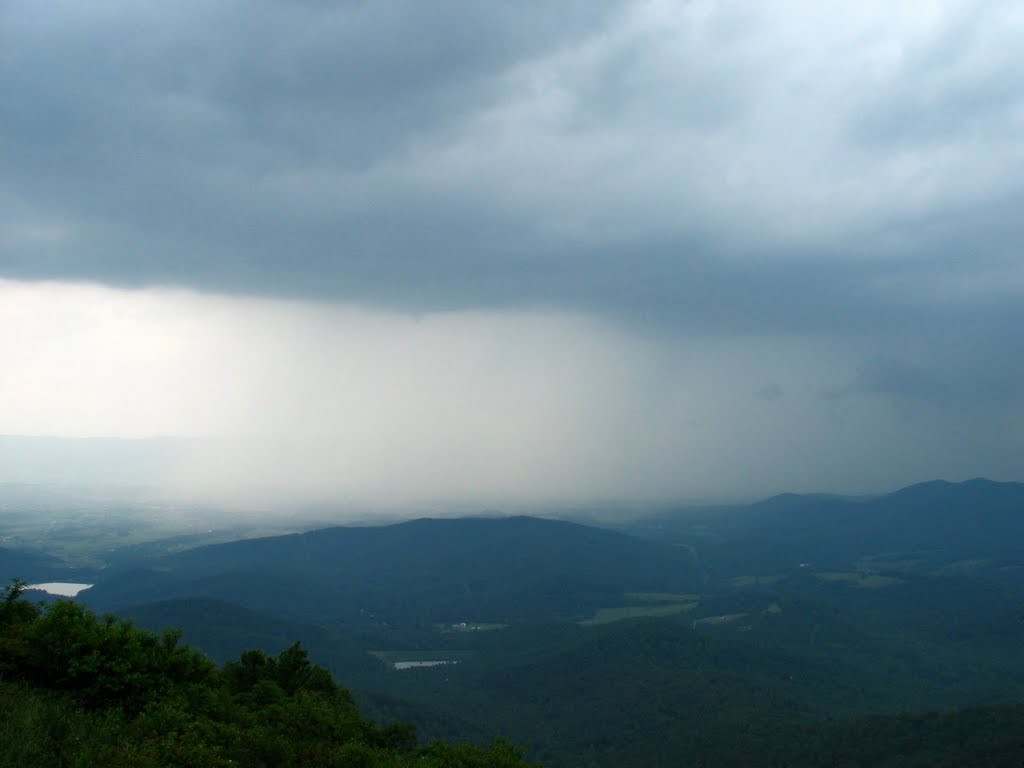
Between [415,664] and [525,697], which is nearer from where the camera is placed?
[525,697]

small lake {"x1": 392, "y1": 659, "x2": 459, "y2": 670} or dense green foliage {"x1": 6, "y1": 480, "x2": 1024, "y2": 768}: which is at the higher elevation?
dense green foliage {"x1": 6, "y1": 480, "x2": 1024, "y2": 768}

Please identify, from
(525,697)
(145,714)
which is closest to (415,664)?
(525,697)

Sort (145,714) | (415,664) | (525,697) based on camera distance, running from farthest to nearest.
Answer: (415,664), (525,697), (145,714)

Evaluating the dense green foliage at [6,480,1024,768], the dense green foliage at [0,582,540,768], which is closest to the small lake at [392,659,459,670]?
the dense green foliage at [6,480,1024,768]

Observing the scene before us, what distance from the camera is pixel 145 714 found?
834 inches

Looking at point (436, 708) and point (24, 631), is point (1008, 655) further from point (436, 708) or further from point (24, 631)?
point (24, 631)

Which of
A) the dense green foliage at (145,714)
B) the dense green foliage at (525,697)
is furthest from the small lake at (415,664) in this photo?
the dense green foliage at (145,714)

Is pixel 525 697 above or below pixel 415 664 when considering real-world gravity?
above

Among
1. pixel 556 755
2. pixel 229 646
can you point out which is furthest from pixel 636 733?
pixel 229 646

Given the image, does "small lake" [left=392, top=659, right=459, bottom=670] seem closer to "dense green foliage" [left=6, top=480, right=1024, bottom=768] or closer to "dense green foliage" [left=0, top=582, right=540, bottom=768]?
"dense green foliage" [left=6, top=480, right=1024, bottom=768]

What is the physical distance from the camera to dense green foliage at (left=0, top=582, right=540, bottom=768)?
18.3m

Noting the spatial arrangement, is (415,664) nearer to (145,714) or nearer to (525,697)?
(525,697)

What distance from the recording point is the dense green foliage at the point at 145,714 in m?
18.3

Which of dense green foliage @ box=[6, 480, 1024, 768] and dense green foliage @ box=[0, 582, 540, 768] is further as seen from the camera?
dense green foliage @ box=[6, 480, 1024, 768]
